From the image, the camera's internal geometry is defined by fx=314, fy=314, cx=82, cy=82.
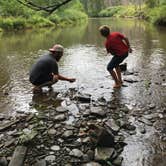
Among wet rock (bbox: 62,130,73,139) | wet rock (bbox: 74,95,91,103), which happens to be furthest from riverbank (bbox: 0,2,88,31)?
wet rock (bbox: 62,130,73,139)

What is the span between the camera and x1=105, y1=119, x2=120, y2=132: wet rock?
21.3 feet

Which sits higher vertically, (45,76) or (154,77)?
(45,76)

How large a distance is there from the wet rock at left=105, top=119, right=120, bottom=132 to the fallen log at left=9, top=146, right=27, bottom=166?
1.86 meters

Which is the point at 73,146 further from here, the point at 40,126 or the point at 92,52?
the point at 92,52

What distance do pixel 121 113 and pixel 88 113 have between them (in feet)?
2.61

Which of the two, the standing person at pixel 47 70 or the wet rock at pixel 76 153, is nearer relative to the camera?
the wet rock at pixel 76 153

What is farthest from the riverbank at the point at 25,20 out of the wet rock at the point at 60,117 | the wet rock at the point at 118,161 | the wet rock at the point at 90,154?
the wet rock at the point at 118,161

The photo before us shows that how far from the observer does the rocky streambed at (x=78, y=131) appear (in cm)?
549

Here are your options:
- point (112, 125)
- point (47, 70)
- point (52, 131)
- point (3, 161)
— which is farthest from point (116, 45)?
point (3, 161)

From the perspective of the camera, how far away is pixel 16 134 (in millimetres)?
6434

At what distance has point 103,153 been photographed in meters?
5.50

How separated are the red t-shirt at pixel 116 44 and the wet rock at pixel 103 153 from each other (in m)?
4.60

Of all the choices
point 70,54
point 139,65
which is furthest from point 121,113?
point 70,54

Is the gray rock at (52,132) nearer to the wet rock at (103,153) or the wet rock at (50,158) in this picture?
the wet rock at (50,158)
